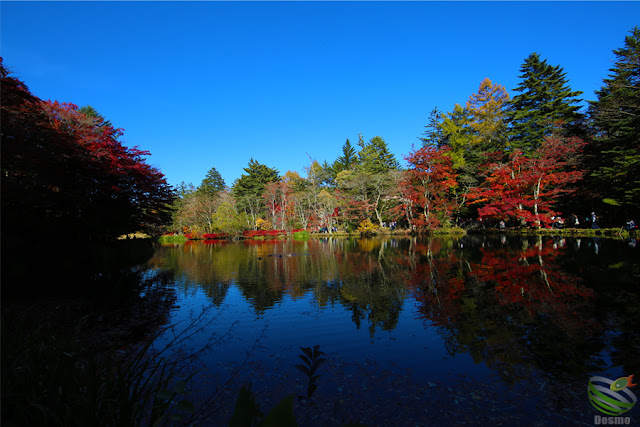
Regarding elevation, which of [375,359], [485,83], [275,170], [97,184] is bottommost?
[375,359]

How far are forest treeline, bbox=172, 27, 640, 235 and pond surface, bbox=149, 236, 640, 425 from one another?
15118 mm

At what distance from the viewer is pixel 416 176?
1196 inches

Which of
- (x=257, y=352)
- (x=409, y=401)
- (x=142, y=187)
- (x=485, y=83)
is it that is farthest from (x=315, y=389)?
(x=485, y=83)

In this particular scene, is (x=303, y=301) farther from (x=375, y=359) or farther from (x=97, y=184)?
(x=97, y=184)

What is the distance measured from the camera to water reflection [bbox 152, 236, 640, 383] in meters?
4.15

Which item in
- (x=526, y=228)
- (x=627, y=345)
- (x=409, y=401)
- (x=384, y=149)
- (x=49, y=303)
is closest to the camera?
(x=409, y=401)

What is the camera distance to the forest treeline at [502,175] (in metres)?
20.7

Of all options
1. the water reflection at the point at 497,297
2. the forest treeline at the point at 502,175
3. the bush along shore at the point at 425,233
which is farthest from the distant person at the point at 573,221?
the water reflection at the point at 497,297

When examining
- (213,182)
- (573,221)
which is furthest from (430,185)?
(213,182)

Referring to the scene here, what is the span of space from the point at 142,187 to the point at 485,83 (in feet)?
108

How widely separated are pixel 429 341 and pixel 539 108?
31127 mm

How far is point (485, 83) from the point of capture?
32125mm

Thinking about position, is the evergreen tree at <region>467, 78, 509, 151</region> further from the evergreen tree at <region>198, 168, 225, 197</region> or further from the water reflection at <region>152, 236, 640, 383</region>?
the evergreen tree at <region>198, 168, 225, 197</region>

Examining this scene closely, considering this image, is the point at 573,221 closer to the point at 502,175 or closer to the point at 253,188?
the point at 502,175
